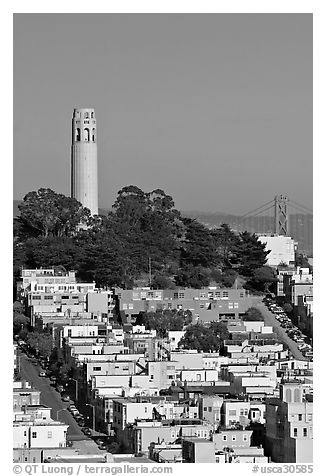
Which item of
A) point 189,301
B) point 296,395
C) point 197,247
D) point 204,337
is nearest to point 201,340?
point 204,337

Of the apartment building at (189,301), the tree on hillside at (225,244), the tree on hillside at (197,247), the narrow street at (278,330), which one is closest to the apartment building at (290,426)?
the narrow street at (278,330)

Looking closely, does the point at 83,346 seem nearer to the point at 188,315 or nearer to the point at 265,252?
the point at 188,315

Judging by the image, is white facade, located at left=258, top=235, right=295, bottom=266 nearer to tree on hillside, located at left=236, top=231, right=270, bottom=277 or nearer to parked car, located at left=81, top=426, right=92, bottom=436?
tree on hillside, located at left=236, top=231, right=270, bottom=277

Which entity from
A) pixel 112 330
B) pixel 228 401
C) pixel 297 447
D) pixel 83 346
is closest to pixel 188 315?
pixel 112 330

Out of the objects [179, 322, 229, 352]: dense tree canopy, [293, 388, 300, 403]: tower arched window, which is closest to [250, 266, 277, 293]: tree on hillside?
[179, 322, 229, 352]: dense tree canopy

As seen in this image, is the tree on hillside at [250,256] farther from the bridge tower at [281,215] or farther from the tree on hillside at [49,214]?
the tree on hillside at [49,214]

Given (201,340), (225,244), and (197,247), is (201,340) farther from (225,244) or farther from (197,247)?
(225,244)
